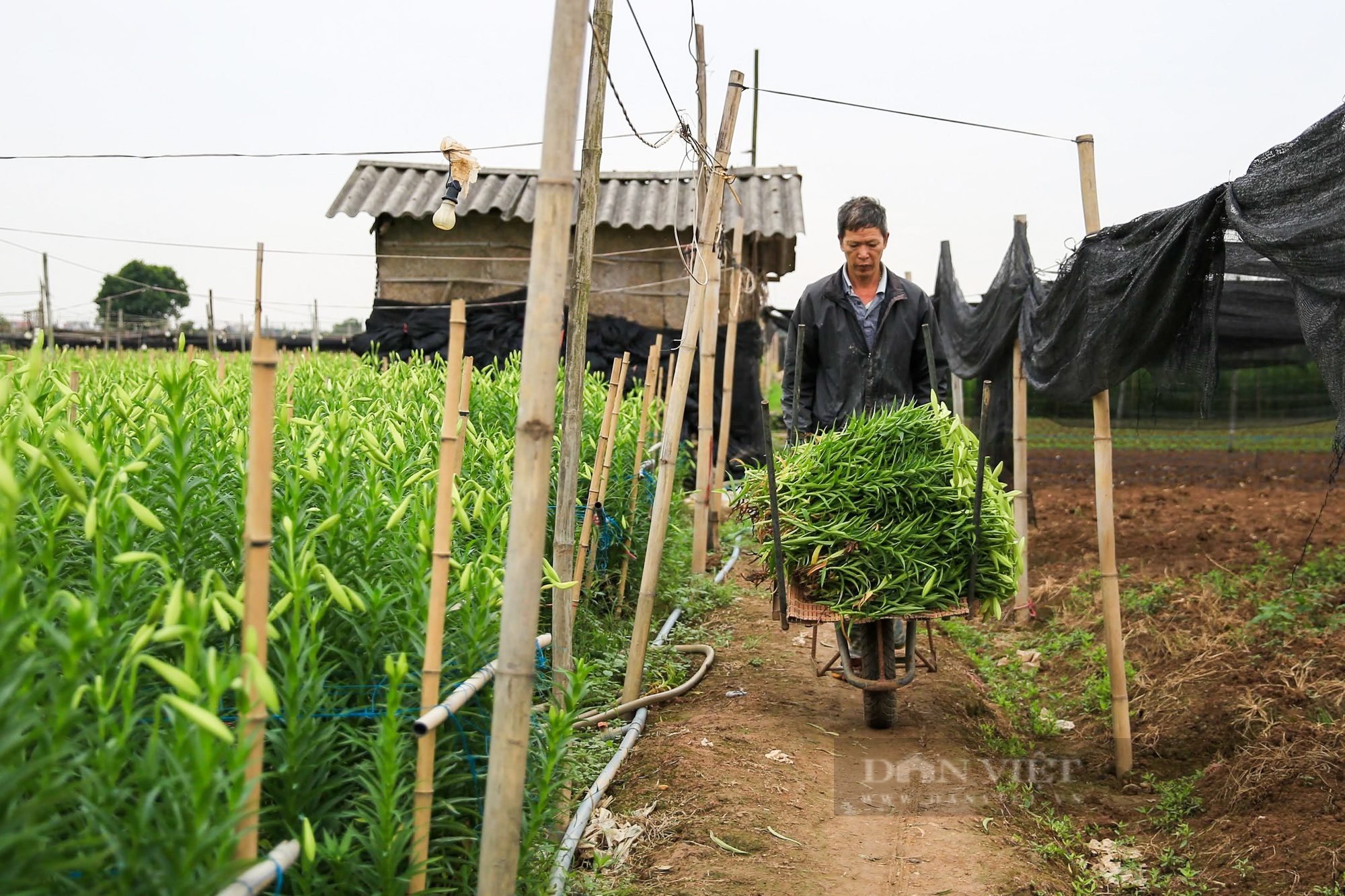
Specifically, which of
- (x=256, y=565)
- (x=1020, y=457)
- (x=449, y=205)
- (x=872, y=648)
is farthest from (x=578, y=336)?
(x=1020, y=457)

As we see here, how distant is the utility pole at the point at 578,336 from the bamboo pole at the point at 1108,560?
222cm

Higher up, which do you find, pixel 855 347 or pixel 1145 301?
pixel 1145 301

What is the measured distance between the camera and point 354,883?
6.61 feet

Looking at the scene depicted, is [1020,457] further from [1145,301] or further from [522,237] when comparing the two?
[522,237]

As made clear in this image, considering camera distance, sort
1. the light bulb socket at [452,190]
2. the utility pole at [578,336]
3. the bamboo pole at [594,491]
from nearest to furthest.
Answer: the utility pole at [578,336] → the light bulb socket at [452,190] → the bamboo pole at [594,491]

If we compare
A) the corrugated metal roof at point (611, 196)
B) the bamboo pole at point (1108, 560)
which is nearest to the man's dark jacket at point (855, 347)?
the bamboo pole at point (1108, 560)

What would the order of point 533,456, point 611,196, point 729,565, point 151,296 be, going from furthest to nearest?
point 151,296 → point 611,196 → point 729,565 → point 533,456

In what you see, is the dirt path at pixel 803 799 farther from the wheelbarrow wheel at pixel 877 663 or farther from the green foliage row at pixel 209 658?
the green foliage row at pixel 209 658

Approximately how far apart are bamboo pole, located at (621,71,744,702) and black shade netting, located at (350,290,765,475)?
267 inches

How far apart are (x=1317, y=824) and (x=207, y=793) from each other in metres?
3.68

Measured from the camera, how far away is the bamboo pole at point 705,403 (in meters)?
5.48

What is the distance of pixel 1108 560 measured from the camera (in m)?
4.54

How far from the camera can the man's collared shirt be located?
5.02 m

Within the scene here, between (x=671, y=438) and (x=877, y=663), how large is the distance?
4.37ft
